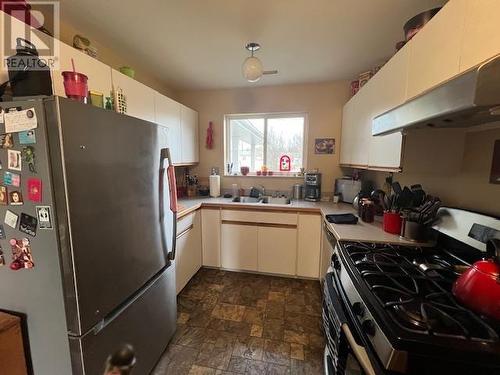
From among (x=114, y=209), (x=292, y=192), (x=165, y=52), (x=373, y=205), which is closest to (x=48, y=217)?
(x=114, y=209)

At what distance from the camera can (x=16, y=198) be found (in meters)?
0.91

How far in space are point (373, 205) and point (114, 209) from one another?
5.92 feet

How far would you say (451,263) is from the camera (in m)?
1.12

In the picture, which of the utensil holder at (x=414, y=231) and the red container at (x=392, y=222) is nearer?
the utensil holder at (x=414, y=231)

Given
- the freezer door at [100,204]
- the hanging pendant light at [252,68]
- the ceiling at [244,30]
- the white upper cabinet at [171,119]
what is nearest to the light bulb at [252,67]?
the hanging pendant light at [252,68]

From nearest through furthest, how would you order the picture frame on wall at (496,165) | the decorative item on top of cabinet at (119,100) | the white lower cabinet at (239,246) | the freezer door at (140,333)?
1. the freezer door at (140,333)
2. the picture frame on wall at (496,165)
3. the decorative item on top of cabinet at (119,100)
4. the white lower cabinet at (239,246)

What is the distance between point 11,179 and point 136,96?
1162mm

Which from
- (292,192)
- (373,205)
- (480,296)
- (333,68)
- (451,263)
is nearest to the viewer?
(480,296)

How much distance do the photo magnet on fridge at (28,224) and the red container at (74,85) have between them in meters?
0.57

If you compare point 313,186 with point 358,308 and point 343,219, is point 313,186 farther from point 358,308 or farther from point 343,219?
point 358,308

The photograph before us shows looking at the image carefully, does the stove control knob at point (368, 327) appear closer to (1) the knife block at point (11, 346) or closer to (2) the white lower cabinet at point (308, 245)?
(1) the knife block at point (11, 346)

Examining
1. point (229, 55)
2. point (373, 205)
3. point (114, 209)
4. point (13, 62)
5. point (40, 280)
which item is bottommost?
point (40, 280)

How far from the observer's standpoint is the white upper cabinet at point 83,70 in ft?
3.92

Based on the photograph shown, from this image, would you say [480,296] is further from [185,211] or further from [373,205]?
[185,211]
